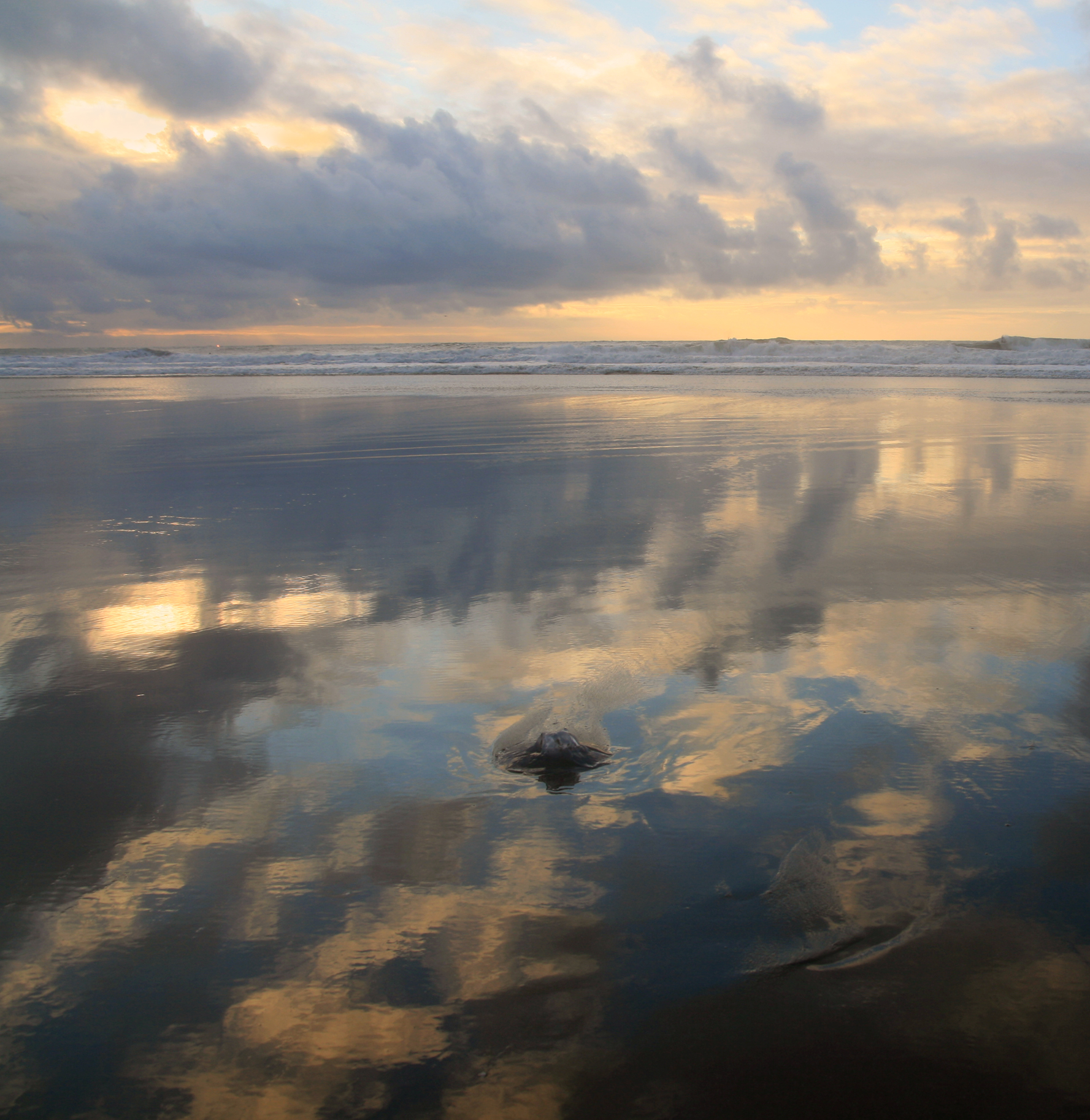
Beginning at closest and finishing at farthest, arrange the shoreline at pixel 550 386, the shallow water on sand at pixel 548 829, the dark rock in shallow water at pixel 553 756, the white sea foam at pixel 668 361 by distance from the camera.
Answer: the shallow water on sand at pixel 548 829, the dark rock in shallow water at pixel 553 756, the shoreline at pixel 550 386, the white sea foam at pixel 668 361

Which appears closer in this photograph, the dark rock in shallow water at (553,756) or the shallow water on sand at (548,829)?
the shallow water on sand at (548,829)

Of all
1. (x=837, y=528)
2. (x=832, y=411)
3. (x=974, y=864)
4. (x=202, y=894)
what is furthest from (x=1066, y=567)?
(x=832, y=411)

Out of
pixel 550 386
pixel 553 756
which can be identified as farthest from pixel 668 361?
pixel 553 756

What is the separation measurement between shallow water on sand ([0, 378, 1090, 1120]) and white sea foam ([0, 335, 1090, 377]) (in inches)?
979

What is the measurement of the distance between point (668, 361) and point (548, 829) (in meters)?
34.3

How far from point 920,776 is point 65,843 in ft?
8.06

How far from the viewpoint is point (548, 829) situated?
2.26 m

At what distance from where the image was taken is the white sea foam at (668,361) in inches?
1147

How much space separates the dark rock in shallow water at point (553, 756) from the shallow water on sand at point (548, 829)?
0.20 ft

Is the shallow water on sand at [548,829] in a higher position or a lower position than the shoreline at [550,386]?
lower

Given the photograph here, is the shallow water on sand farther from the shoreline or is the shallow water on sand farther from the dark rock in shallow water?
the shoreline

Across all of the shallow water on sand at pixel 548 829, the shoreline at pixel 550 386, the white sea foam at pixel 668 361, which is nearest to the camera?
the shallow water on sand at pixel 548 829

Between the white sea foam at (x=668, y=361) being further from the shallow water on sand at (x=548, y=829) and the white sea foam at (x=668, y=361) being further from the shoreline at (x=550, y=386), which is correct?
the shallow water on sand at (x=548, y=829)

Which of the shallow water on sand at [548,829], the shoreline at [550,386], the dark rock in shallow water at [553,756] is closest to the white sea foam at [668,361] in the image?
the shoreline at [550,386]
